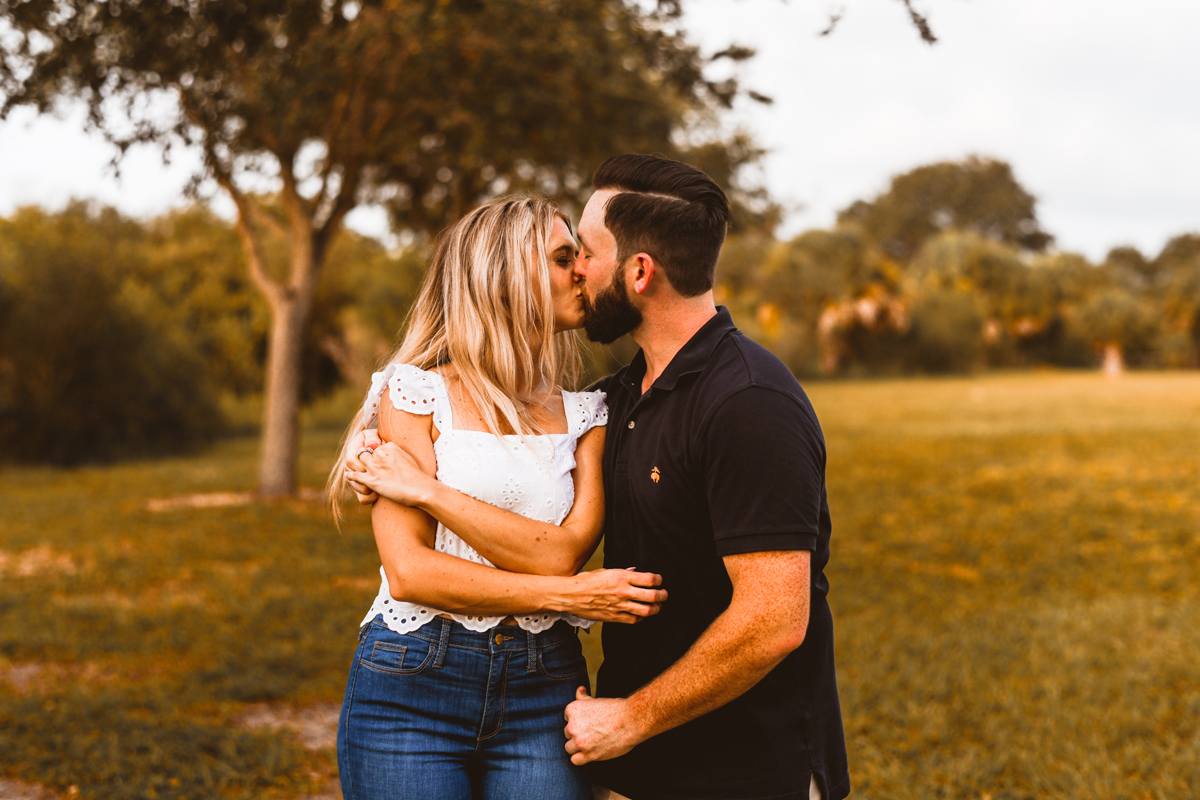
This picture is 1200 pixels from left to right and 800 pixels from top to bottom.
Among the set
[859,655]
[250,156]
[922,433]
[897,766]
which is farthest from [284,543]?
[922,433]

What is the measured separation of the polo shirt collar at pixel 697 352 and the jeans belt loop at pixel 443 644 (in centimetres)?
71

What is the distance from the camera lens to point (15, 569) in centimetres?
902

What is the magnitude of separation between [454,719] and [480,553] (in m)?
0.37

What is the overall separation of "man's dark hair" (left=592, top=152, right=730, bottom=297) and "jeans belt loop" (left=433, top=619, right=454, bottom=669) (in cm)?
93

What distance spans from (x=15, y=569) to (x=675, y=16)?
8.32m

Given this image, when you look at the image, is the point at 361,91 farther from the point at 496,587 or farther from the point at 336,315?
the point at 336,315

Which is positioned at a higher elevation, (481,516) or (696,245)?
(696,245)

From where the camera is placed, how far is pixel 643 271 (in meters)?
2.12

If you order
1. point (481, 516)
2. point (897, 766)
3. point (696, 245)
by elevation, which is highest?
point (696, 245)

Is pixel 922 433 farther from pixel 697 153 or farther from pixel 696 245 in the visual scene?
pixel 696 245

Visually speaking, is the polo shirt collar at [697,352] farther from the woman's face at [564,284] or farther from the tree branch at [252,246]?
the tree branch at [252,246]

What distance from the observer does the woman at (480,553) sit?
6.59ft

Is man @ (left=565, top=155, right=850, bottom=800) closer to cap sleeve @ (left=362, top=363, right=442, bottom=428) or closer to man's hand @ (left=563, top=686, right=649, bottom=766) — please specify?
man's hand @ (left=563, top=686, right=649, bottom=766)

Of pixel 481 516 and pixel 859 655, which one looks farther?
pixel 859 655
